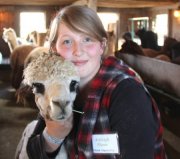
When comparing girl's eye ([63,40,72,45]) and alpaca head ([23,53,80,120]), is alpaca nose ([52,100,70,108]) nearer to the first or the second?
alpaca head ([23,53,80,120])

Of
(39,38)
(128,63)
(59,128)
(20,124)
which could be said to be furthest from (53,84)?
(39,38)

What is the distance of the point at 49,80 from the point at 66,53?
0.42 feet

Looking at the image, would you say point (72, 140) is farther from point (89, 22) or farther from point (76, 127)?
point (89, 22)

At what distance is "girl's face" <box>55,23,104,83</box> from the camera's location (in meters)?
0.95

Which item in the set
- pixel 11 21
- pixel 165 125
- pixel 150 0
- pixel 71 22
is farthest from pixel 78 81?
pixel 11 21

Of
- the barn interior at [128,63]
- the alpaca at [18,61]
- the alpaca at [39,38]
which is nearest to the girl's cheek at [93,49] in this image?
the barn interior at [128,63]

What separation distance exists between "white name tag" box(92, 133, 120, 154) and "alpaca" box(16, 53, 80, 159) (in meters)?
0.11

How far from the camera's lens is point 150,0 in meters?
5.92

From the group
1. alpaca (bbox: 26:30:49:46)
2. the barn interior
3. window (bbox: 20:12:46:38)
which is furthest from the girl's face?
window (bbox: 20:12:46:38)

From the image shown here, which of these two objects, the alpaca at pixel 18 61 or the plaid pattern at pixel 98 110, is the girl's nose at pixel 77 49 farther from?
the alpaca at pixel 18 61

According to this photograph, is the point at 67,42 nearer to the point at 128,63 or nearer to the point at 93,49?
the point at 93,49

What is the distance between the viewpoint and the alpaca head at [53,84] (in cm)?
82

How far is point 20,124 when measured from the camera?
13.2 feet

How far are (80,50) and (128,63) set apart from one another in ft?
15.0
